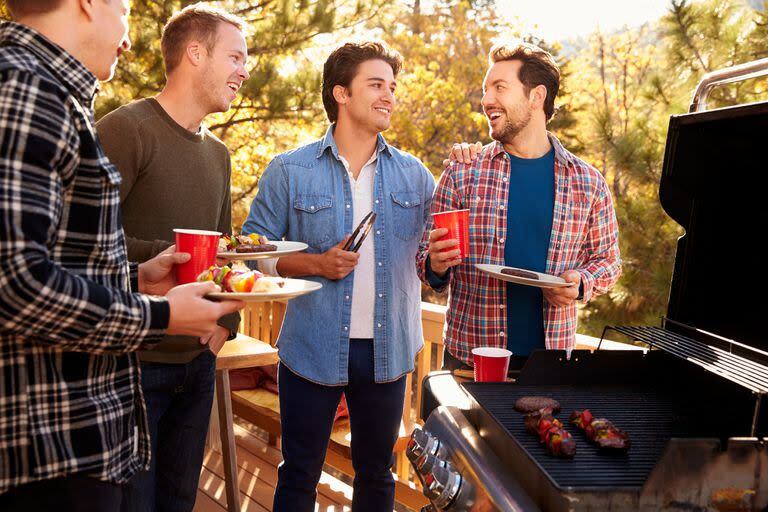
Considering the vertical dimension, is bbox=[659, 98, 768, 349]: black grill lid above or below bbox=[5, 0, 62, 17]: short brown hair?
below

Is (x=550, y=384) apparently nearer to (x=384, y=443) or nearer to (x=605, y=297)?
(x=384, y=443)

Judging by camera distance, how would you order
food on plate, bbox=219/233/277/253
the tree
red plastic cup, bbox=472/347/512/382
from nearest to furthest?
red plastic cup, bbox=472/347/512/382 < food on plate, bbox=219/233/277/253 < the tree

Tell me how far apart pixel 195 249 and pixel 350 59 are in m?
1.24

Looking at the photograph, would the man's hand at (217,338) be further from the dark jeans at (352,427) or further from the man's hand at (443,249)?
the man's hand at (443,249)

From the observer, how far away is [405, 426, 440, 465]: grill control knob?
5.45 ft

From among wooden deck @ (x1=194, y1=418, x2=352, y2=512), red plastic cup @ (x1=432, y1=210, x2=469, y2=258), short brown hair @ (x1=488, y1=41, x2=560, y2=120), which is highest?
short brown hair @ (x1=488, y1=41, x2=560, y2=120)

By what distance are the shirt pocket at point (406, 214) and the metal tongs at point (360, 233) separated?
14cm

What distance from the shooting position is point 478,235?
248 centimetres

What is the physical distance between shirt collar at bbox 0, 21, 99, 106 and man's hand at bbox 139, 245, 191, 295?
0.57m

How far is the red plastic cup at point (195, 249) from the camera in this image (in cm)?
180

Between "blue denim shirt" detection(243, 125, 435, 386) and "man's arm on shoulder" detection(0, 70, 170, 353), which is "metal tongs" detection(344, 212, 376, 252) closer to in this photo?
"blue denim shirt" detection(243, 125, 435, 386)

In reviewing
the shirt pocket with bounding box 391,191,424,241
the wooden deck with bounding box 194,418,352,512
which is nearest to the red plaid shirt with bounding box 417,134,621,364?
the shirt pocket with bounding box 391,191,424,241

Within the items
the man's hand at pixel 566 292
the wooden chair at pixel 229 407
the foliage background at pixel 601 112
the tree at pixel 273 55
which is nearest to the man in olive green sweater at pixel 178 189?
the wooden chair at pixel 229 407

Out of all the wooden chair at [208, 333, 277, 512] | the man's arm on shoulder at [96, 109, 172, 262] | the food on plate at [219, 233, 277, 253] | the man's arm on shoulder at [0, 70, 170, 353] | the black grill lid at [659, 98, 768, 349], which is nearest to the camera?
the man's arm on shoulder at [0, 70, 170, 353]
